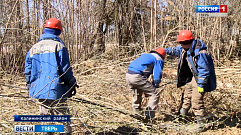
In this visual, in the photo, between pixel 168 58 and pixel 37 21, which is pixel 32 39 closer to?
pixel 37 21

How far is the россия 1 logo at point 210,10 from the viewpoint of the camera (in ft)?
21.9

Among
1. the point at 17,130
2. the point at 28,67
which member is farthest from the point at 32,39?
the point at 17,130

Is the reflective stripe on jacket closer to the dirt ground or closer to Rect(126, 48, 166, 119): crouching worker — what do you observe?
the dirt ground

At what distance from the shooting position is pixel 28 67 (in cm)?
311

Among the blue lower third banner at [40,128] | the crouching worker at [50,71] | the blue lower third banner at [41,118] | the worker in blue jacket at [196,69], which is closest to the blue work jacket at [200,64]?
the worker in blue jacket at [196,69]

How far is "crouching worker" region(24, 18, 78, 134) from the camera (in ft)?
9.50

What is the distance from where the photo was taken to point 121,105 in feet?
15.2

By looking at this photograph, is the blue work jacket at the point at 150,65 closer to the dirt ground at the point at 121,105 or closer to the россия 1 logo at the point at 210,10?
the dirt ground at the point at 121,105

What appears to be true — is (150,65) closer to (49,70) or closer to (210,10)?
(49,70)

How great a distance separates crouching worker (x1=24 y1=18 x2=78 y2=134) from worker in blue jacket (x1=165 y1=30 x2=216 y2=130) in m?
1.85

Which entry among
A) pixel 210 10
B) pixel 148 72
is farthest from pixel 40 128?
pixel 210 10

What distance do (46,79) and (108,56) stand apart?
424 centimetres

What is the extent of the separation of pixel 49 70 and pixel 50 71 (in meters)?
0.02

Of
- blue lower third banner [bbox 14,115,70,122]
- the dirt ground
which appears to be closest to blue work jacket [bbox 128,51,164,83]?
the dirt ground
